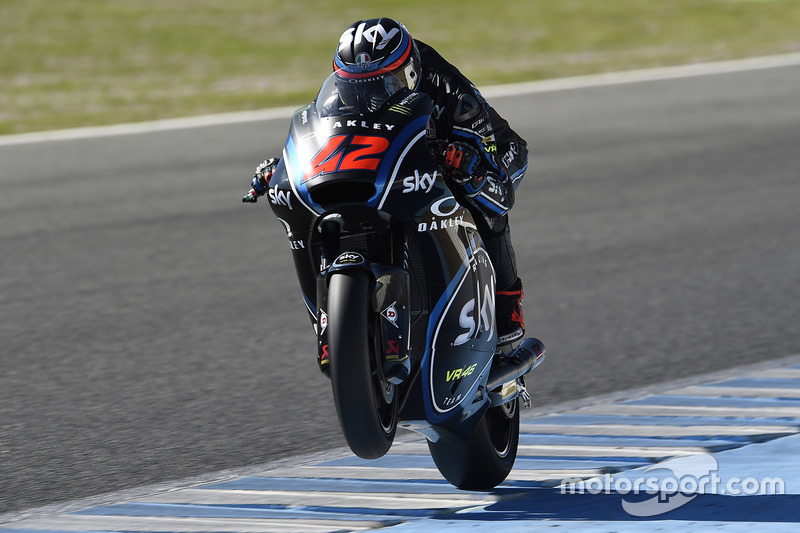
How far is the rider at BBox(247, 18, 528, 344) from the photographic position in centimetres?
387

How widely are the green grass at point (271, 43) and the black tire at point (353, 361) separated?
35.8 feet

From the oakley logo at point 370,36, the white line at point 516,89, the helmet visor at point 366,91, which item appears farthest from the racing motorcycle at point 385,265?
the white line at point 516,89

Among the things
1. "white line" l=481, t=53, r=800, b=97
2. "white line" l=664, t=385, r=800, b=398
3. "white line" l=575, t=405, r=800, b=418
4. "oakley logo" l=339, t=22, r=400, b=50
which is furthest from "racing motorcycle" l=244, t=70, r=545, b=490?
"white line" l=481, t=53, r=800, b=97

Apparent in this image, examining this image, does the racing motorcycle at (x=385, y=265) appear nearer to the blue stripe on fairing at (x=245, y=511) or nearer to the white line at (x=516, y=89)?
the blue stripe on fairing at (x=245, y=511)

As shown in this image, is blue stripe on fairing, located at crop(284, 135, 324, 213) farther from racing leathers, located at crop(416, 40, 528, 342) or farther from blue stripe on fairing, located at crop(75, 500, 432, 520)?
blue stripe on fairing, located at crop(75, 500, 432, 520)

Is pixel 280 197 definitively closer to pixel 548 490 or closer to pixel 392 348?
pixel 392 348

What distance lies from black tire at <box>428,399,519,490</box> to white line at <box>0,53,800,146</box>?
9494mm

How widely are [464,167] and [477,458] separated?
1.00 metres

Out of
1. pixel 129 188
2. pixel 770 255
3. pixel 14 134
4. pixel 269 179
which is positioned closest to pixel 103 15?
pixel 14 134

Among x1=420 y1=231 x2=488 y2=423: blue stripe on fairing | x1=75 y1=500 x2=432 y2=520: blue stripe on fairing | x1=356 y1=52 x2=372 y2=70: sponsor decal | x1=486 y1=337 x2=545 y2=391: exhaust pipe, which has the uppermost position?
x1=356 y1=52 x2=372 y2=70: sponsor decal

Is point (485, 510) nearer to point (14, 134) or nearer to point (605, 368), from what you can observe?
point (605, 368)

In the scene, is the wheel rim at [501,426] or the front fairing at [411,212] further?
the wheel rim at [501,426]

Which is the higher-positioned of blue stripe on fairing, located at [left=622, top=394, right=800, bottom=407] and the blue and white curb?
the blue and white curb

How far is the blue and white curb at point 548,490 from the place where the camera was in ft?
13.1
